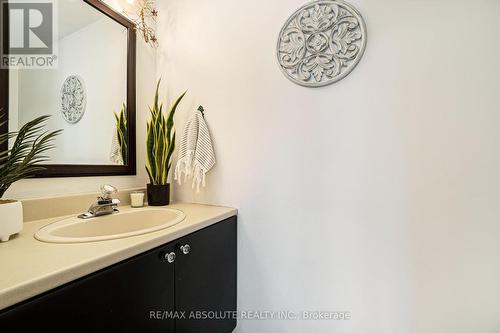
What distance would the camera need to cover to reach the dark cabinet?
42 centimetres

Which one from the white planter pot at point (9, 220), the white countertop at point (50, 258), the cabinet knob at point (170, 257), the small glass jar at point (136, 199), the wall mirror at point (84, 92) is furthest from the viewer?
the small glass jar at point (136, 199)

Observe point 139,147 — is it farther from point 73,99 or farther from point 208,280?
point 208,280

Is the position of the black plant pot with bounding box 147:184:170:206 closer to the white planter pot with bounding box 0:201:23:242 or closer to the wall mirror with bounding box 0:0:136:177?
the wall mirror with bounding box 0:0:136:177

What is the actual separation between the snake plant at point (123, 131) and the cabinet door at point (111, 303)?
76 cm

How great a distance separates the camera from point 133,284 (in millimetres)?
576

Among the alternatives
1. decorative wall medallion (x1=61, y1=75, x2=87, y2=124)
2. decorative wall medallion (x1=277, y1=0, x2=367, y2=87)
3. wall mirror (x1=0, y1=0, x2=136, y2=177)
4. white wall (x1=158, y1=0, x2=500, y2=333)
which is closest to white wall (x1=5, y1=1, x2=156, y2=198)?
wall mirror (x1=0, y1=0, x2=136, y2=177)

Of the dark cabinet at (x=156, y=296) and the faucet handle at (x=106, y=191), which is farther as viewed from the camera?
the faucet handle at (x=106, y=191)

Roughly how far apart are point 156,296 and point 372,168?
0.95 meters

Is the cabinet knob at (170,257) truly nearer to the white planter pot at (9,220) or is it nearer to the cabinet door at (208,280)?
the cabinet door at (208,280)

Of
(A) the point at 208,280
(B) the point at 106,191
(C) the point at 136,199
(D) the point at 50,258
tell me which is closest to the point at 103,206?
(B) the point at 106,191

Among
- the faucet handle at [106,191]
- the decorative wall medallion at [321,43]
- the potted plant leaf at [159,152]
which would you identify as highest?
the decorative wall medallion at [321,43]

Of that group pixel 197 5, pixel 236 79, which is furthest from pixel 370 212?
pixel 197 5

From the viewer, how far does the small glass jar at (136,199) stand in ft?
A: 3.64

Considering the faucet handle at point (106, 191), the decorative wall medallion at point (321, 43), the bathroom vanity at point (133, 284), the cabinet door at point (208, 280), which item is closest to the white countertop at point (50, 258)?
the bathroom vanity at point (133, 284)
